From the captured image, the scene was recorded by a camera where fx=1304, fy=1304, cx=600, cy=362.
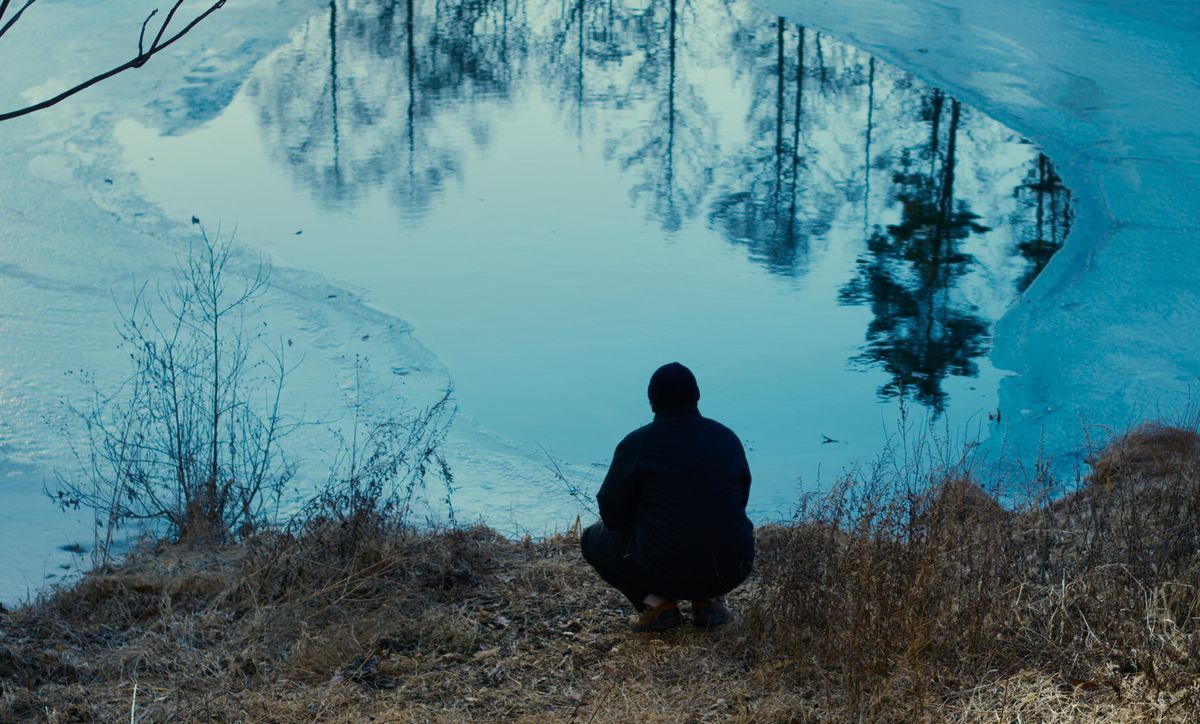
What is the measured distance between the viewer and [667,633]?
188 inches

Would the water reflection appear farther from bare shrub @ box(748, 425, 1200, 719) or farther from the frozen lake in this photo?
bare shrub @ box(748, 425, 1200, 719)

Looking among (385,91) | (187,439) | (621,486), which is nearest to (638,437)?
(621,486)

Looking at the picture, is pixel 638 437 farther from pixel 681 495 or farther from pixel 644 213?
pixel 644 213

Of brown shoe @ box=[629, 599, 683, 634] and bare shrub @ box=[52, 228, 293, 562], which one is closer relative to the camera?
brown shoe @ box=[629, 599, 683, 634]

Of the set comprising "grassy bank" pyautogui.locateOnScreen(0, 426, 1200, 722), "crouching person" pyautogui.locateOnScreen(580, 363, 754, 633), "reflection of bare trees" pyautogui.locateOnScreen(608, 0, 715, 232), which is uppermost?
"reflection of bare trees" pyautogui.locateOnScreen(608, 0, 715, 232)

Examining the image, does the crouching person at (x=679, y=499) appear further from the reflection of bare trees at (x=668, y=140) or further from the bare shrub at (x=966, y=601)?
the reflection of bare trees at (x=668, y=140)

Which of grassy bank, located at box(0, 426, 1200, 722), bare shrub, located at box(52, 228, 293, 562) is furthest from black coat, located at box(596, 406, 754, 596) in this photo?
bare shrub, located at box(52, 228, 293, 562)

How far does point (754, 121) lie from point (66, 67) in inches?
307

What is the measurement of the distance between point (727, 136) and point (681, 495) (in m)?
9.89

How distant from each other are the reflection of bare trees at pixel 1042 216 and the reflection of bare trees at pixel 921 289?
1.52ft

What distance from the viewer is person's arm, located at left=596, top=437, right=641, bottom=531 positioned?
4574 mm

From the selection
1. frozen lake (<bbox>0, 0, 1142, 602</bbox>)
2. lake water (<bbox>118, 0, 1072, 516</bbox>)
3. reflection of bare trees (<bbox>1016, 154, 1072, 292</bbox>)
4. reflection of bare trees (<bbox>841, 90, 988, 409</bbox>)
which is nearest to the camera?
frozen lake (<bbox>0, 0, 1142, 602</bbox>)

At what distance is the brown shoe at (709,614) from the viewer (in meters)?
4.76

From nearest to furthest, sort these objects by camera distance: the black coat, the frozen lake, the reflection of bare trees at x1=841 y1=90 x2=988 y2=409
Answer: the black coat, the frozen lake, the reflection of bare trees at x1=841 y1=90 x2=988 y2=409
